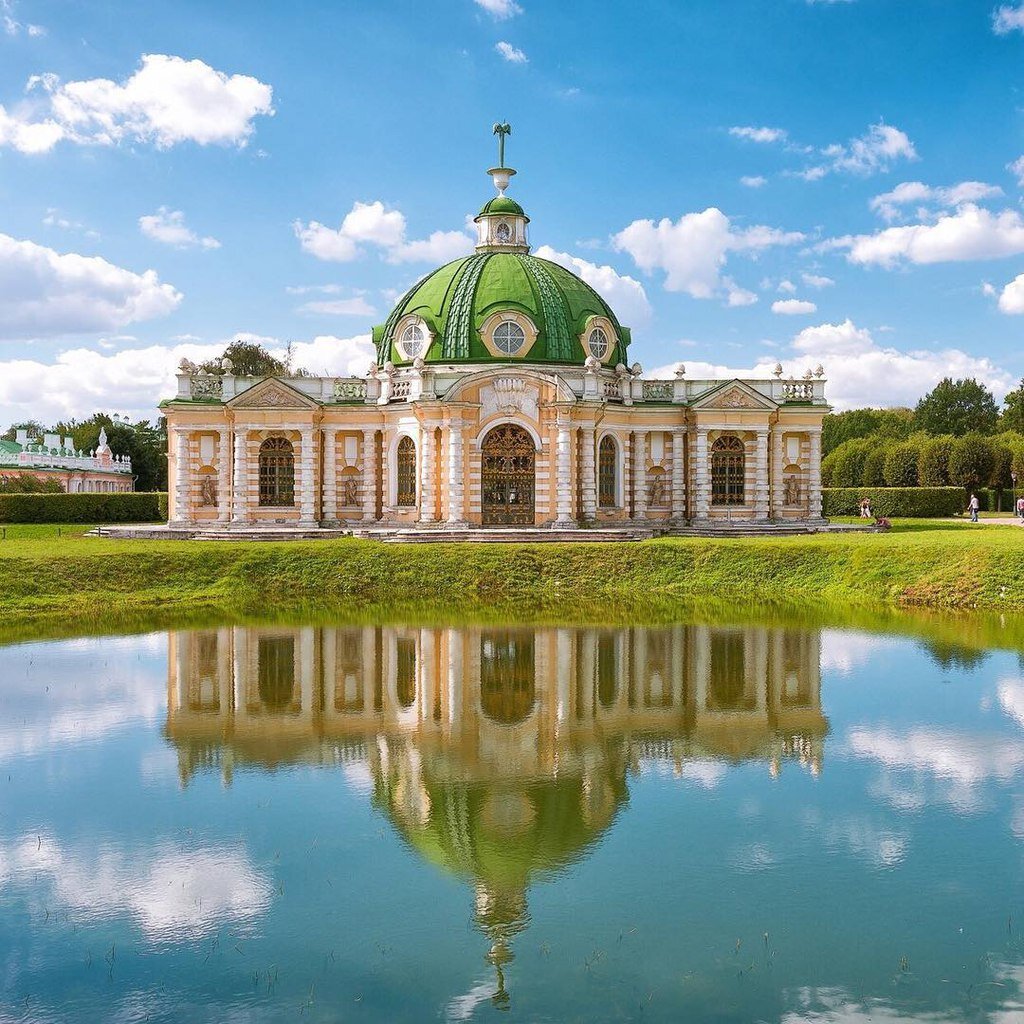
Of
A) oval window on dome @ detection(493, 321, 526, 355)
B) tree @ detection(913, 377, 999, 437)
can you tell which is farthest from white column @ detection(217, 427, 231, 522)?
tree @ detection(913, 377, 999, 437)

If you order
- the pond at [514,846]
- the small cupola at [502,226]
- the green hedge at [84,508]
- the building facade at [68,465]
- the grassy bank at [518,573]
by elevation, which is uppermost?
the small cupola at [502,226]

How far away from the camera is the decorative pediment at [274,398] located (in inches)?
A: 1865

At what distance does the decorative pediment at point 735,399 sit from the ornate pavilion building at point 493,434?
0.20ft

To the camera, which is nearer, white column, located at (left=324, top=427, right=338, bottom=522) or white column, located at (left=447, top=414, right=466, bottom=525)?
white column, located at (left=447, top=414, right=466, bottom=525)

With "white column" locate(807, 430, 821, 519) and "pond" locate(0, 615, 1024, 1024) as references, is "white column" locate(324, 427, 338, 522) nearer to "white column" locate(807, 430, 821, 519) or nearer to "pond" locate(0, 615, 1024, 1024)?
"white column" locate(807, 430, 821, 519)

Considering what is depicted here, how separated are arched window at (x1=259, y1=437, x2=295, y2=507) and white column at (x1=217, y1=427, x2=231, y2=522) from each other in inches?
61.7

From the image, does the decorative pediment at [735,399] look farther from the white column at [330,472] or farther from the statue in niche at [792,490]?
the white column at [330,472]

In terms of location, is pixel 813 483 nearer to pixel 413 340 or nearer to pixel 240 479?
pixel 413 340

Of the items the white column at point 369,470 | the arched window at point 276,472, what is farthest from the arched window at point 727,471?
the arched window at point 276,472

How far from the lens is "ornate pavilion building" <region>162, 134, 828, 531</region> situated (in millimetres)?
45594

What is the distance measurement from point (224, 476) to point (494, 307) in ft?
47.2

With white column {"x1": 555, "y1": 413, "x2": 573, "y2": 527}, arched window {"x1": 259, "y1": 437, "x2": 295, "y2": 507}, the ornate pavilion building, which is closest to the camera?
white column {"x1": 555, "y1": 413, "x2": 573, "y2": 527}

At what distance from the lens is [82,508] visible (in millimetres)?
60750

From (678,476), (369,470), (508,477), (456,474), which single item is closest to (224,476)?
Answer: (369,470)
